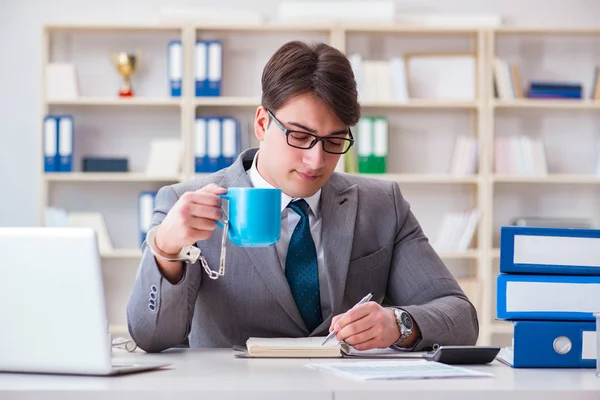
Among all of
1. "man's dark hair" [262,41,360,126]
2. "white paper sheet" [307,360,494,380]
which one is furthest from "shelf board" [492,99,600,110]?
"white paper sheet" [307,360,494,380]

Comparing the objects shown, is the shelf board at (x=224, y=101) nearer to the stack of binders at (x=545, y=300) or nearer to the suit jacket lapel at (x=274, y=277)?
the suit jacket lapel at (x=274, y=277)

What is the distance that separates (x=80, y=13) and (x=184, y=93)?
2.54ft

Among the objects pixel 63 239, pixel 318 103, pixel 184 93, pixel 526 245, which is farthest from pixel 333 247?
pixel 184 93

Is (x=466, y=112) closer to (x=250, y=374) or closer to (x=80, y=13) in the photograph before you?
(x=80, y=13)

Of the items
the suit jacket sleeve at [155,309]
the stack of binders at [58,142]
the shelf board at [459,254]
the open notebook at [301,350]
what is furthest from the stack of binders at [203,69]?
the open notebook at [301,350]

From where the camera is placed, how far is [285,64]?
1915 mm

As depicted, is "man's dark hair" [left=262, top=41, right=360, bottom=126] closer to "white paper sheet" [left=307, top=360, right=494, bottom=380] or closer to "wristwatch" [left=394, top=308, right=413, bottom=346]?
"wristwatch" [left=394, top=308, right=413, bottom=346]

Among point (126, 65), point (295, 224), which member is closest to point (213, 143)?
point (126, 65)

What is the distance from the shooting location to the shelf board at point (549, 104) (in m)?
4.60

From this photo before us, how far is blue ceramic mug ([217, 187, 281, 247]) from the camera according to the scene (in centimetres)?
148

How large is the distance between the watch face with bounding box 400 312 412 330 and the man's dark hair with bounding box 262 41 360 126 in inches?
17.1

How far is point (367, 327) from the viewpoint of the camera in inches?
66.1

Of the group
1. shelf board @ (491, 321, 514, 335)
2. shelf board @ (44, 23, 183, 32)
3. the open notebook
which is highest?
shelf board @ (44, 23, 183, 32)

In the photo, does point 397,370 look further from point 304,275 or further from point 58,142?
point 58,142
